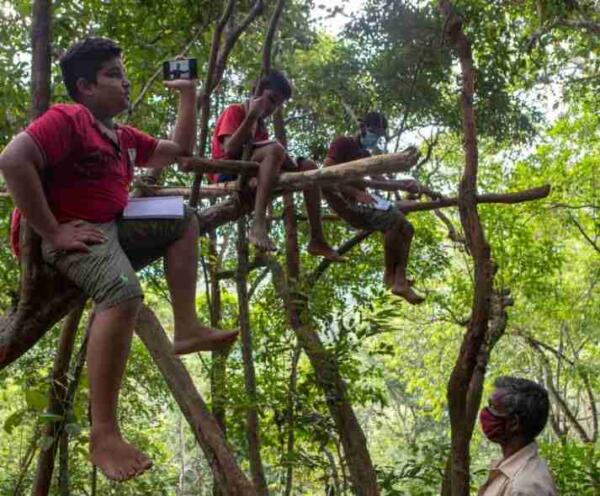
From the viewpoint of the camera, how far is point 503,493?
2.84m

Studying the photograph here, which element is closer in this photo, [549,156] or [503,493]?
[503,493]

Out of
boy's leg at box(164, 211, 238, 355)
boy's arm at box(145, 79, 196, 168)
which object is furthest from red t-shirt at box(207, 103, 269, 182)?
boy's leg at box(164, 211, 238, 355)

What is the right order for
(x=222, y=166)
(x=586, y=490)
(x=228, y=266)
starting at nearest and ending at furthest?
1. (x=222, y=166)
2. (x=586, y=490)
3. (x=228, y=266)

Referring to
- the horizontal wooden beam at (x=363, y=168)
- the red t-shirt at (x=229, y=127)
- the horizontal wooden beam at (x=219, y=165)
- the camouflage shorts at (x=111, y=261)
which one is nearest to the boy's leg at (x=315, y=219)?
the red t-shirt at (x=229, y=127)

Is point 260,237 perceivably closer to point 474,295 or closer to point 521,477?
point 474,295

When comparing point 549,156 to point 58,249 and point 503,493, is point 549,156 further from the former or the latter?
point 58,249

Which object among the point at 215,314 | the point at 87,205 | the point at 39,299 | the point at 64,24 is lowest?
the point at 39,299

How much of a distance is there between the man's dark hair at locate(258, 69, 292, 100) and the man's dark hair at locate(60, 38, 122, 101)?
4.20 ft

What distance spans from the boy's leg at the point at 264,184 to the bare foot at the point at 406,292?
1.03 m

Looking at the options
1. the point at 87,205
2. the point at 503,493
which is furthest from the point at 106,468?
the point at 503,493

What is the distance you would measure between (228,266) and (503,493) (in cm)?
615

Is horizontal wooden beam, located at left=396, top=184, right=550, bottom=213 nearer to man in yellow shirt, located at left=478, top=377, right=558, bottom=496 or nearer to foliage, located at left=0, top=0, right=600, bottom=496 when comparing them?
foliage, located at left=0, top=0, right=600, bottom=496

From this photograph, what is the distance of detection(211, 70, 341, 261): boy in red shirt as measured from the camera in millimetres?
3736

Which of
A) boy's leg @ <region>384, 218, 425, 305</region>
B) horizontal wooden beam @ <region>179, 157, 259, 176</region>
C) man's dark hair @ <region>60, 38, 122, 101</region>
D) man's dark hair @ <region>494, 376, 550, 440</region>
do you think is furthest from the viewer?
boy's leg @ <region>384, 218, 425, 305</region>
